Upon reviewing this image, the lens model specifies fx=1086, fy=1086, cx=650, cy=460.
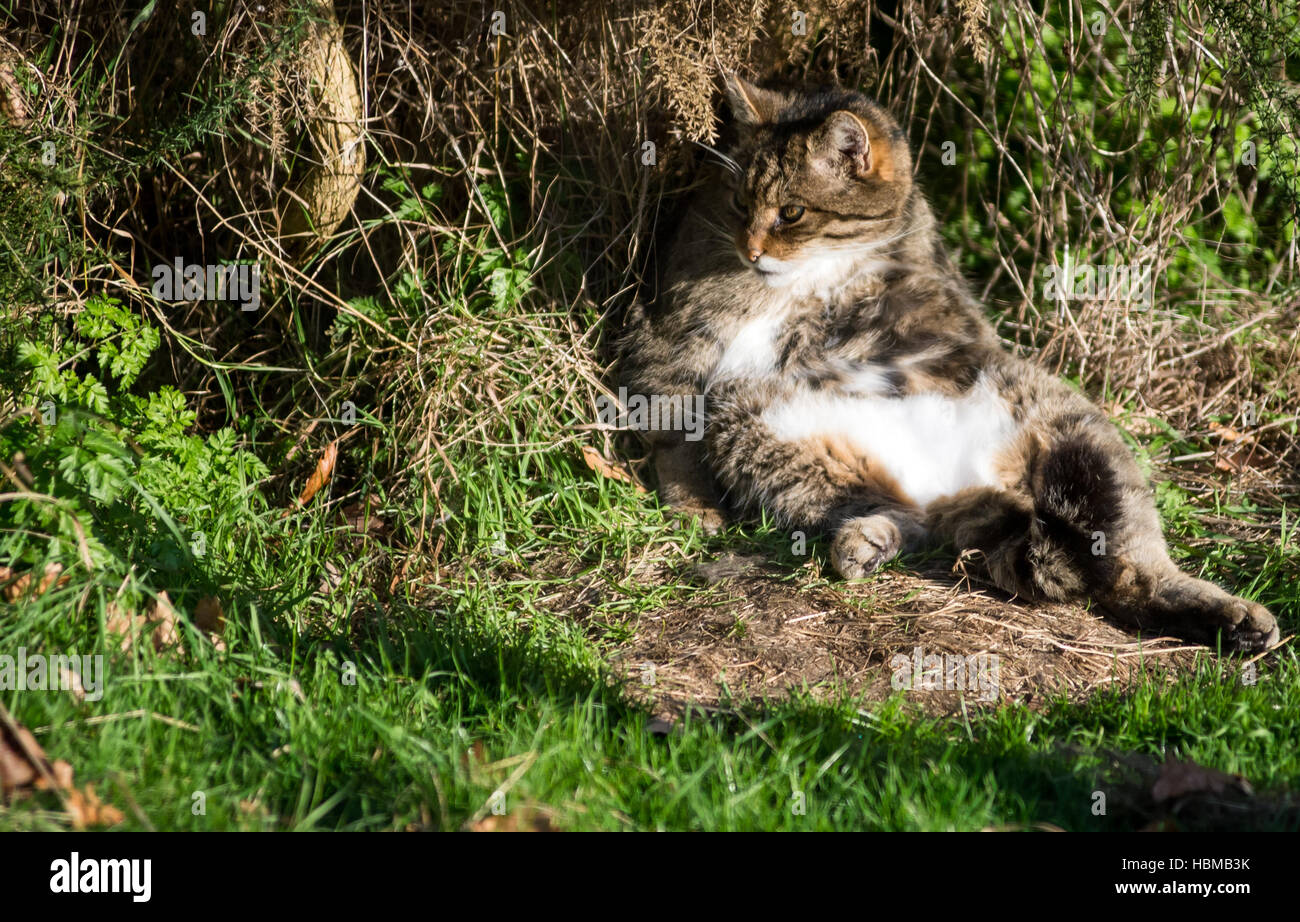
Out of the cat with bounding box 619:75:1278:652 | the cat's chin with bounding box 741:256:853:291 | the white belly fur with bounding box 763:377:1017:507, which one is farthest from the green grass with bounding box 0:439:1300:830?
the cat's chin with bounding box 741:256:853:291

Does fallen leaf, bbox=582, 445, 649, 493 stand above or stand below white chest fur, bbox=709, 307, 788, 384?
below

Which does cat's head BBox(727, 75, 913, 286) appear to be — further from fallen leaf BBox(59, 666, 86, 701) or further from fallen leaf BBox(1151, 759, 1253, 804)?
fallen leaf BBox(59, 666, 86, 701)

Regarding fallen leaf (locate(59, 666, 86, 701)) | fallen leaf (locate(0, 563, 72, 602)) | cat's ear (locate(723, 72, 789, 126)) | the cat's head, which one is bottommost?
fallen leaf (locate(59, 666, 86, 701))

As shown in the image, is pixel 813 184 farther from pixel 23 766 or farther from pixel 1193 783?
pixel 23 766

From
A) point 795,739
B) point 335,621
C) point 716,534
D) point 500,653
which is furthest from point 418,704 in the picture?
point 716,534

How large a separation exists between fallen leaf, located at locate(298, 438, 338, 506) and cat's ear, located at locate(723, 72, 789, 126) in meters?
1.95

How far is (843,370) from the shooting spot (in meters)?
4.05

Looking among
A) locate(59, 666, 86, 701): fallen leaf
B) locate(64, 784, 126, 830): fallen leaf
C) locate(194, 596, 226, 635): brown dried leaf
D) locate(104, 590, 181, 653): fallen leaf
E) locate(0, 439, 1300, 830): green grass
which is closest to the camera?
locate(64, 784, 126, 830): fallen leaf

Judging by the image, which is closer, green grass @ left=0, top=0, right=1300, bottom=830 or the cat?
green grass @ left=0, top=0, right=1300, bottom=830

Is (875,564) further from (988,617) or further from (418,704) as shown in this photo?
(418,704)

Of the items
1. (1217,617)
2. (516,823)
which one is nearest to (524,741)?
(516,823)

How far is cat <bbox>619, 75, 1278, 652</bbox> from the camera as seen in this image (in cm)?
380

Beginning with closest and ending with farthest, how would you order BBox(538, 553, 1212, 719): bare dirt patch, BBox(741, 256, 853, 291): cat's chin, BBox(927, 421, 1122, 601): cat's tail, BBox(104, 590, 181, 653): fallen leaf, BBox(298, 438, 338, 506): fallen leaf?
BBox(104, 590, 181, 653): fallen leaf
BBox(538, 553, 1212, 719): bare dirt patch
BBox(927, 421, 1122, 601): cat's tail
BBox(298, 438, 338, 506): fallen leaf
BBox(741, 256, 853, 291): cat's chin

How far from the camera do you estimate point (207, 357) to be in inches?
171
